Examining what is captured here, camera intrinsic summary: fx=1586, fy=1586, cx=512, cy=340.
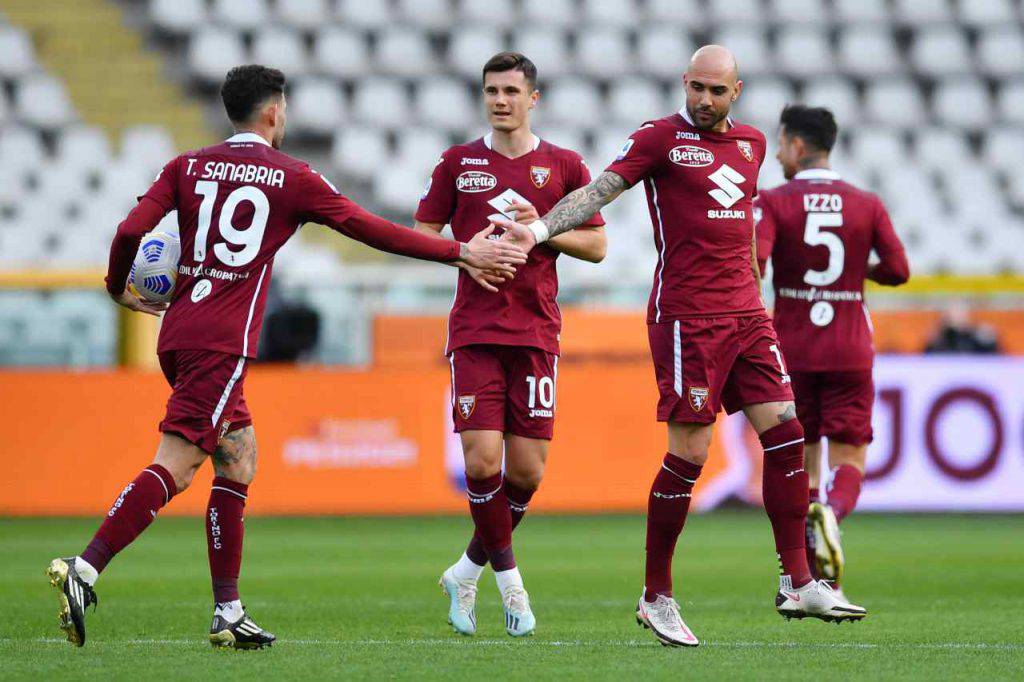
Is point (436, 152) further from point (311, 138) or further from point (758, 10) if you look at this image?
point (758, 10)

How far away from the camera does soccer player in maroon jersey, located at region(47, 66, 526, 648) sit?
583 centimetres

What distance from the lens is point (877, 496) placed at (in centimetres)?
1310

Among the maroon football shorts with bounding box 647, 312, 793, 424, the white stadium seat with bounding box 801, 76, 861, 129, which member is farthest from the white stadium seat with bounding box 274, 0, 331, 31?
the maroon football shorts with bounding box 647, 312, 793, 424

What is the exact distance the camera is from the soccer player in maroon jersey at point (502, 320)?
22.0 ft

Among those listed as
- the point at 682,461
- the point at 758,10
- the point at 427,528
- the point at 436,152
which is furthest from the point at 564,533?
the point at 758,10

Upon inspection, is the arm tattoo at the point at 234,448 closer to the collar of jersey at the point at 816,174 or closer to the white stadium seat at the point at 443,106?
the collar of jersey at the point at 816,174

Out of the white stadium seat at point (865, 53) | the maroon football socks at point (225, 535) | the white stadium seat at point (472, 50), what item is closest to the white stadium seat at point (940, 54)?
the white stadium seat at point (865, 53)

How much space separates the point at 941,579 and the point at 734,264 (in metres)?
3.53

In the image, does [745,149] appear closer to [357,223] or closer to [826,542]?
[357,223]

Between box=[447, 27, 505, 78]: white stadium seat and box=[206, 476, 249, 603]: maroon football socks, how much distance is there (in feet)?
49.7

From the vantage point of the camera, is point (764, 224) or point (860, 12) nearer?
point (764, 224)

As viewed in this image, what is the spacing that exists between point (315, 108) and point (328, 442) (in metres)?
7.64

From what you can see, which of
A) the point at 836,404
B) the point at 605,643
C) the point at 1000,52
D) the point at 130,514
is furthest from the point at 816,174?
the point at 1000,52

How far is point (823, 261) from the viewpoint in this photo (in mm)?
7695
